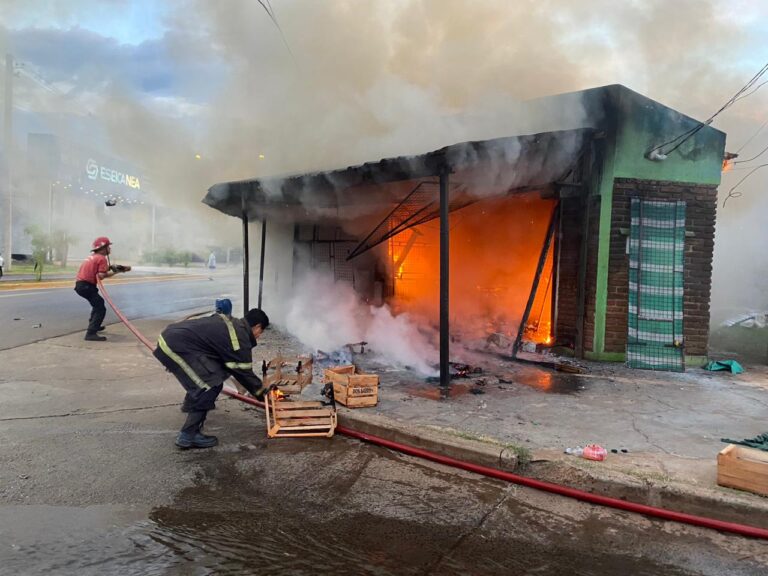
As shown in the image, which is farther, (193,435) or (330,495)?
(193,435)

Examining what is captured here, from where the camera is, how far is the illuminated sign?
10977mm

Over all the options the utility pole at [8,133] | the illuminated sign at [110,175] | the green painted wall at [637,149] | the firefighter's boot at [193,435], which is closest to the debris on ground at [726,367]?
the green painted wall at [637,149]

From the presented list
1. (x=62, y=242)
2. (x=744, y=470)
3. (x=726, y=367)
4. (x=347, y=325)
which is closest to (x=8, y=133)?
(x=62, y=242)

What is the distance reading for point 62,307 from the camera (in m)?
11.0

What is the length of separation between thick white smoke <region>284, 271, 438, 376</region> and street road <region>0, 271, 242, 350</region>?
11.5 feet

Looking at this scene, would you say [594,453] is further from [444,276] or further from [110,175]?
[110,175]

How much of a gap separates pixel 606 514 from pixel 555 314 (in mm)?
4477

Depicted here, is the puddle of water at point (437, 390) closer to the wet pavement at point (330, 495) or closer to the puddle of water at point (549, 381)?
the wet pavement at point (330, 495)

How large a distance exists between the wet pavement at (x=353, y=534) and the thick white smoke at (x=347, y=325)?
295cm

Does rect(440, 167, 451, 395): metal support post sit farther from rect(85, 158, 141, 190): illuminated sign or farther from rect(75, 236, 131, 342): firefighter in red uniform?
rect(85, 158, 141, 190): illuminated sign

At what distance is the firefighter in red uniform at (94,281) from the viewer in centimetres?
777

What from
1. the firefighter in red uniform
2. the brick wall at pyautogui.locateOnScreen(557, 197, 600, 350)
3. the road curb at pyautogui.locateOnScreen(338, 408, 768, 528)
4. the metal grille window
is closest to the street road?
the firefighter in red uniform

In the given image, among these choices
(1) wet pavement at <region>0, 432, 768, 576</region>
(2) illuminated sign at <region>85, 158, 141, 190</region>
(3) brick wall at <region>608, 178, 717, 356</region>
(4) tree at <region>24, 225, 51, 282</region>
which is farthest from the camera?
(4) tree at <region>24, 225, 51, 282</region>

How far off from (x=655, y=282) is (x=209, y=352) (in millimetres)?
5635
